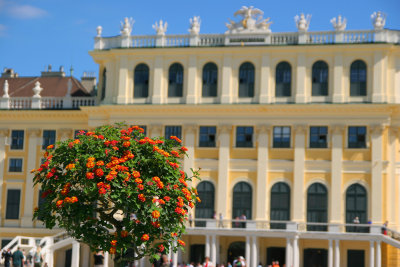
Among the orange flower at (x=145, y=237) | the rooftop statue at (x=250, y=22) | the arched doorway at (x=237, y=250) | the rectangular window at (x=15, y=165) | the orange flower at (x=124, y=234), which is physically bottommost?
the arched doorway at (x=237, y=250)

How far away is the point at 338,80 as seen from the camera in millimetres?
53438

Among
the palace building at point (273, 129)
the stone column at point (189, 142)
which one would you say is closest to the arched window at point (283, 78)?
the palace building at point (273, 129)

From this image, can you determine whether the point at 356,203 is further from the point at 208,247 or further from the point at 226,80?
the point at 226,80

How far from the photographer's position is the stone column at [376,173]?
169 ft

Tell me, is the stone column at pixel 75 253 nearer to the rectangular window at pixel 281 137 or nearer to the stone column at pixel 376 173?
the rectangular window at pixel 281 137

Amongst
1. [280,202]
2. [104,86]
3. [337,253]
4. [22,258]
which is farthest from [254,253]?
[104,86]

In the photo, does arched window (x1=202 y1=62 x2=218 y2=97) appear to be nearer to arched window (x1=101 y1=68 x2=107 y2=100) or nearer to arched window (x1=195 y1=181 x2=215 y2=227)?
arched window (x1=195 y1=181 x2=215 y2=227)

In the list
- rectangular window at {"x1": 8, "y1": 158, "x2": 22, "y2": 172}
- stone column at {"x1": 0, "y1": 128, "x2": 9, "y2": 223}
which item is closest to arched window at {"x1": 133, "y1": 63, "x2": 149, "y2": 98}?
rectangular window at {"x1": 8, "y1": 158, "x2": 22, "y2": 172}

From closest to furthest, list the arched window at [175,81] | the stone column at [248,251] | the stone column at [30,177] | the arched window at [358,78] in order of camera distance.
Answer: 1. the stone column at [248,251]
2. the arched window at [358,78]
3. the arched window at [175,81]
4. the stone column at [30,177]

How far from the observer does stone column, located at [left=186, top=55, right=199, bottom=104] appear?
55406 mm

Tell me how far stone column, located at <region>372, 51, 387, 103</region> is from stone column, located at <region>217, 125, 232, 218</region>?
10.2 metres

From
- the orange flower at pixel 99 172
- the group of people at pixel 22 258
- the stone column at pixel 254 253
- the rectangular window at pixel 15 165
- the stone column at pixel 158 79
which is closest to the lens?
the orange flower at pixel 99 172

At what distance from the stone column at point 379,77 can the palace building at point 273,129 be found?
7 centimetres

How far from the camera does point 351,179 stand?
5256cm
